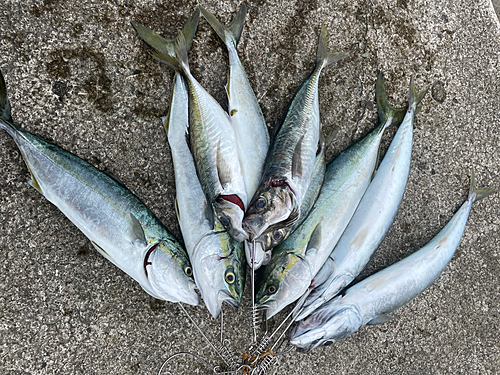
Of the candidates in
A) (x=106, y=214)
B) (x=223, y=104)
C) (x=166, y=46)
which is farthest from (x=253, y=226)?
(x=166, y=46)

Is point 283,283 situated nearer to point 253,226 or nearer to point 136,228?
point 253,226

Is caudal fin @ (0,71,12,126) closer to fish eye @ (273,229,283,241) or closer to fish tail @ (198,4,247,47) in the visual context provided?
fish tail @ (198,4,247,47)

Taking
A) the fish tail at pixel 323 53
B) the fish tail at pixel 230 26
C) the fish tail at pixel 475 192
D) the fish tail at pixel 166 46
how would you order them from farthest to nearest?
the fish tail at pixel 475 192 → the fish tail at pixel 323 53 → the fish tail at pixel 230 26 → the fish tail at pixel 166 46

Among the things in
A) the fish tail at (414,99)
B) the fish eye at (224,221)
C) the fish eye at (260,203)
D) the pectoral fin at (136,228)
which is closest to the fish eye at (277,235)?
the fish eye at (260,203)

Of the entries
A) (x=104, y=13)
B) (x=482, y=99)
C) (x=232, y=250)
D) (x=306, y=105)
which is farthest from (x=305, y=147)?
(x=482, y=99)

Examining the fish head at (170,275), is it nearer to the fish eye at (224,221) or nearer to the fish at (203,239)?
the fish at (203,239)

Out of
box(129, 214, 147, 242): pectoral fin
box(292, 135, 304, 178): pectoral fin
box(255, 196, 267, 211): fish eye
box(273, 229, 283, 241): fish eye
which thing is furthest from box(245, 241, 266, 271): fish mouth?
box(129, 214, 147, 242): pectoral fin
